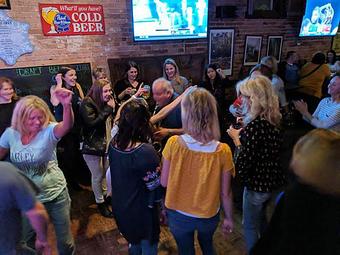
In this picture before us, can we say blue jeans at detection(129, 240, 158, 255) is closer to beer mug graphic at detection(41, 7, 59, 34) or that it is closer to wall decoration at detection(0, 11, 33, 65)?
wall decoration at detection(0, 11, 33, 65)

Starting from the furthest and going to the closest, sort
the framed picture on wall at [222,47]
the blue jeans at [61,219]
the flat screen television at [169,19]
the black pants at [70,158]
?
the framed picture on wall at [222,47]
the flat screen television at [169,19]
the black pants at [70,158]
the blue jeans at [61,219]

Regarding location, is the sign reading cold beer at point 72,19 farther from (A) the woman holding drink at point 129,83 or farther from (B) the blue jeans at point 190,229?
(B) the blue jeans at point 190,229

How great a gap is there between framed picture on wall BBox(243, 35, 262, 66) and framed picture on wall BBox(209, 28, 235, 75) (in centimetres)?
36

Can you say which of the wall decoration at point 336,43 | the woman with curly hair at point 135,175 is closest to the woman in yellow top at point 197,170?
the woman with curly hair at point 135,175

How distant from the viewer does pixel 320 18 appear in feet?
18.9

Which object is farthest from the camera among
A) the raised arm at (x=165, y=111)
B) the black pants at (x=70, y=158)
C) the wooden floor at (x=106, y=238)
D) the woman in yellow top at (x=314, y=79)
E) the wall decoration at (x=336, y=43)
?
the wall decoration at (x=336, y=43)

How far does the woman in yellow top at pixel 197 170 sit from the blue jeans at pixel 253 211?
32cm

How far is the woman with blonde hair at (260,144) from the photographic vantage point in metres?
1.69

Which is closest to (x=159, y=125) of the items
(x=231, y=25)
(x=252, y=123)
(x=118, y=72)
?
(x=252, y=123)

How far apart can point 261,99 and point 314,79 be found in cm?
347

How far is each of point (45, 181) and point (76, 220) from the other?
1.17m

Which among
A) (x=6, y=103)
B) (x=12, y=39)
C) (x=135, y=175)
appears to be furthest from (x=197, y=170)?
(x=12, y=39)

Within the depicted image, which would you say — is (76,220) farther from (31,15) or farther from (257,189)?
(31,15)

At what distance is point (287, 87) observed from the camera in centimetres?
482
